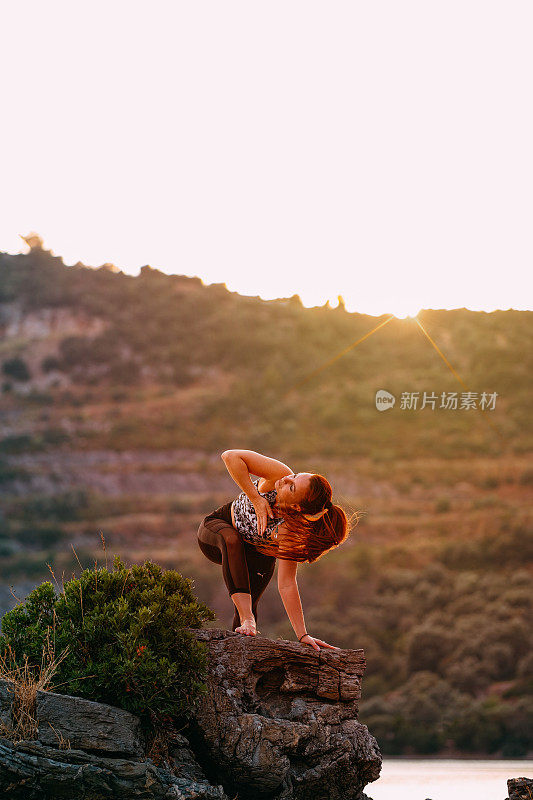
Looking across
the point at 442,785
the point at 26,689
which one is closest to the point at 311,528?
the point at 26,689

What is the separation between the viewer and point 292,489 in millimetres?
6672

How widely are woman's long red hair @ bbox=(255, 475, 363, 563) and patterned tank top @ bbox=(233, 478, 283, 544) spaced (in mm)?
43

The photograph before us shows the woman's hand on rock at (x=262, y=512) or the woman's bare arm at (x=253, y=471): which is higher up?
the woman's bare arm at (x=253, y=471)

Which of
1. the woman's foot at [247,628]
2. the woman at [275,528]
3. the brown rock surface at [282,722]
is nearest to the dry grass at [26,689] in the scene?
the brown rock surface at [282,722]

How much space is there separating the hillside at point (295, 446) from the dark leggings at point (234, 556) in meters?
21.1

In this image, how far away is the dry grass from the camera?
560 cm

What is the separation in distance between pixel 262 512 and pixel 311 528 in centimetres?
35

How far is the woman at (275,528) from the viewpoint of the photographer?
6.68 meters

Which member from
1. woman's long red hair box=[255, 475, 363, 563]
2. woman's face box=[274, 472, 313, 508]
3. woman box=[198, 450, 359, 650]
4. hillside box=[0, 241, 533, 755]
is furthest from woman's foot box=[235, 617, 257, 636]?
hillside box=[0, 241, 533, 755]

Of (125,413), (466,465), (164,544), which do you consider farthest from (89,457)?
(466,465)

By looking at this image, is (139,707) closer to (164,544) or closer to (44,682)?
(44,682)

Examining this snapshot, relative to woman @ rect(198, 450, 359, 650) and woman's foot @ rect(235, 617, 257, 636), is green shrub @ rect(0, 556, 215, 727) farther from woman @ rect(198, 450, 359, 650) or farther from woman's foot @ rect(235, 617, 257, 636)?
woman @ rect(198, 450, 359, 650)

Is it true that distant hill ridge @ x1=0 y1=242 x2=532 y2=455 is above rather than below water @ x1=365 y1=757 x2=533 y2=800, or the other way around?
above

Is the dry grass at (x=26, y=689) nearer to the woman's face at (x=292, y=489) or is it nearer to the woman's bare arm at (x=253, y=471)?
the woman's bare arm at (x=253, y=471)
